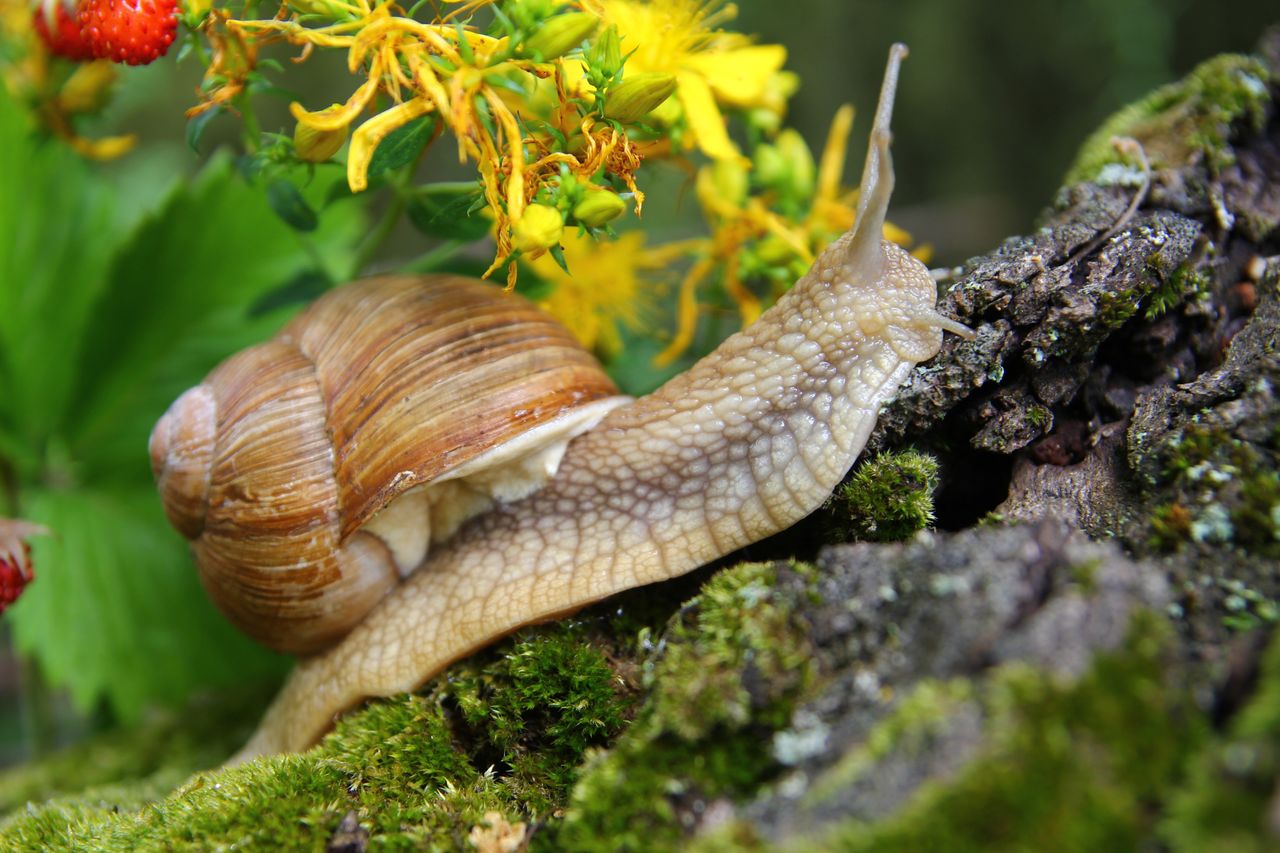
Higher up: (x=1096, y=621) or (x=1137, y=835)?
(x=1096, y=621)

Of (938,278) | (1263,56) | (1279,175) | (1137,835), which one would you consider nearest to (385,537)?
(938,278)

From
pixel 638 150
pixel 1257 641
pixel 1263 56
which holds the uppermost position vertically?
pixel 1263 56

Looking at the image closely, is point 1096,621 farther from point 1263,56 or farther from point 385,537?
point 1263,56

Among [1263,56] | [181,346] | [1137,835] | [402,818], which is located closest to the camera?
[1137,835]

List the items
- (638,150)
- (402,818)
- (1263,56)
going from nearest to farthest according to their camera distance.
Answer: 1. (402,818)
2. (638,150)
3. (1263,56)

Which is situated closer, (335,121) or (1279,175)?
(335,121)

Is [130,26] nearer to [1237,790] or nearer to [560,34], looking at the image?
[560,34]
